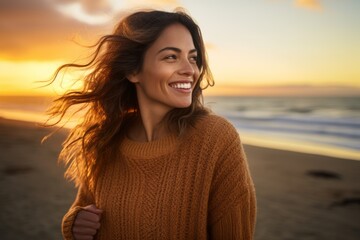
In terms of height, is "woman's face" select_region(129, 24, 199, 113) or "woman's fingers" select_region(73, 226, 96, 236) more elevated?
"woman's face" select_region(129, 24, 199, 113)

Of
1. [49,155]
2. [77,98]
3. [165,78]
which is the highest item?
[165,78]

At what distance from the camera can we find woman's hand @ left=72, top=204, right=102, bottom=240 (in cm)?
216

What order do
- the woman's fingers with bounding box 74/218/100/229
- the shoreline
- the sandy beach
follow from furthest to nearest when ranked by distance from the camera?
the shoreline, the sandy beach, the woman's fingers with bounding box 74/218/100/229

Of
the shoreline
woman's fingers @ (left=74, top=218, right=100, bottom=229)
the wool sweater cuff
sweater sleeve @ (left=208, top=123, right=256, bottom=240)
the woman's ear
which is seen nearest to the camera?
sweater sleeve @ (left=208, top=123, right=256, bottom=240)

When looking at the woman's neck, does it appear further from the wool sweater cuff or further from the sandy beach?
the sandy beach

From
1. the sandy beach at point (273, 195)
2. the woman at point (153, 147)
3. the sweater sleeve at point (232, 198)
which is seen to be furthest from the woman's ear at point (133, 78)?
the sandy beach at point (273, 195)

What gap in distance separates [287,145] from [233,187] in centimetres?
1049

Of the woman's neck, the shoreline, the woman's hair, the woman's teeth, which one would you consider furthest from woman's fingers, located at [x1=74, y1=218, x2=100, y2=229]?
the shoreline

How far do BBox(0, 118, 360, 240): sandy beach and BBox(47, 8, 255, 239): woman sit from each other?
5.93 ft

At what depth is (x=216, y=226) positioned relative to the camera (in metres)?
1.94

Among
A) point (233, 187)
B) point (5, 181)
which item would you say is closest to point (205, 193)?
point (233, 187)

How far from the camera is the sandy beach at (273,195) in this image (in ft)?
15.6

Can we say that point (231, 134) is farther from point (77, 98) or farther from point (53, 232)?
point (53, 232)

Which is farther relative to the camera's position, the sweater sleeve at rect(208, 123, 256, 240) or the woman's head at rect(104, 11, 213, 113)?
the woman's head at rect(104, 11, 213, 113)
